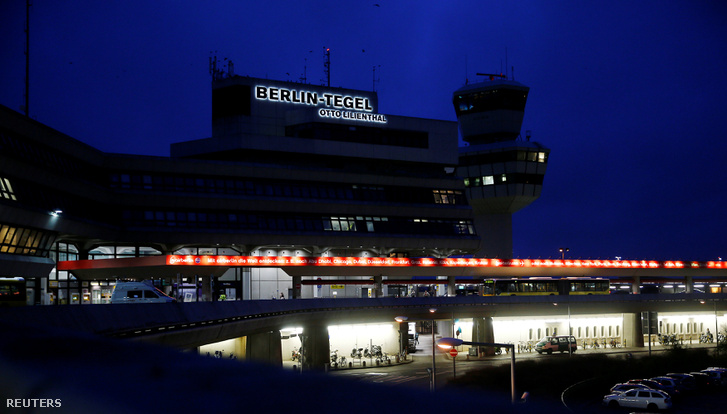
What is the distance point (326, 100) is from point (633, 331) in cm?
5140

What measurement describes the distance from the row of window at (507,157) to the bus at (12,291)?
90.9 meters

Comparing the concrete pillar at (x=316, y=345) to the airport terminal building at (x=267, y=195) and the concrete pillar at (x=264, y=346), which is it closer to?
the concrete pillar at (x=264, y=346)

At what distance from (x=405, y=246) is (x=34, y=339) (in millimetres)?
90953

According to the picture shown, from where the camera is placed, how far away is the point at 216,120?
101562mm

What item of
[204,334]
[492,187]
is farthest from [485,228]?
[204,334]

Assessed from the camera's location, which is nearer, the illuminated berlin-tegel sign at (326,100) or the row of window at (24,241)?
the row of window at (24,241)

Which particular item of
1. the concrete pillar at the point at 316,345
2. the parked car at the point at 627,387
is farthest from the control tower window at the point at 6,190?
the parked car at the point at 627,387

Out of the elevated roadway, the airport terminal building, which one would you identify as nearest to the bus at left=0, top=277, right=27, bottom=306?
the elevated roadway

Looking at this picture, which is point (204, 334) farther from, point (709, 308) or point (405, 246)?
point (709, 308)

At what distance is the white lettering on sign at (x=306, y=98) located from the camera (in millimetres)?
100625

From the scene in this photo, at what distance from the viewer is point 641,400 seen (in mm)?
48719

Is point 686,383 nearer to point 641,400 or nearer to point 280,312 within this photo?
point 641,400

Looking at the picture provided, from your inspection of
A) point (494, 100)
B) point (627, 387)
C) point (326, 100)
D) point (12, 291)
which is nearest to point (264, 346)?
point (12, 291)

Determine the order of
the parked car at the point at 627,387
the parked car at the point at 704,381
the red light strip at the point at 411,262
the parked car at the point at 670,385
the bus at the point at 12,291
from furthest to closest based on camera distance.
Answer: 1. the red light strip at the point at 411,262
2. the parked car at the point at 704,381
3. the parked car at the point at 670,385
4. the parked car at the point at 627,387
5. the bus at the point at 12,291
